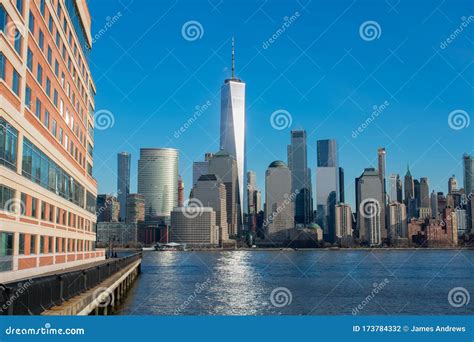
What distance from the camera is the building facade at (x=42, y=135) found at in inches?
1384

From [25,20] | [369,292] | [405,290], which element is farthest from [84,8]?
[405,290]

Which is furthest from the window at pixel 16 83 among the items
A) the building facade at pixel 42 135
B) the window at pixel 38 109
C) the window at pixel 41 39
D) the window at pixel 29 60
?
the window at pixel 41 39

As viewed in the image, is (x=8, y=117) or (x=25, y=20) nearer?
(x=8, y=117)

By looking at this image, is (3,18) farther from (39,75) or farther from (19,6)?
(39,75)

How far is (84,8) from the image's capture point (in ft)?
215

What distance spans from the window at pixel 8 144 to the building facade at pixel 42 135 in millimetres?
58

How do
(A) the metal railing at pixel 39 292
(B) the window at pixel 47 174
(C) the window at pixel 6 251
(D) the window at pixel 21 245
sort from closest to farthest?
(A) the metal railing at pixel 39 292
(C) the window at pixel 6 251
(D) the window at pixel 21 245
(B) the window at pixel 47 174

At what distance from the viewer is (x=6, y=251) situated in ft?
115

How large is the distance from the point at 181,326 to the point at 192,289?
179 ft

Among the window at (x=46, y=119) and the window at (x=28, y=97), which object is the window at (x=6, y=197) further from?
the window at (x=46, y=119)

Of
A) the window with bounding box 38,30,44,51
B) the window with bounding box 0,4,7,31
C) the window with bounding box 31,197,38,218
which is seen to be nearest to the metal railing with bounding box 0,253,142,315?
the window with bounding box 31,197,38,218

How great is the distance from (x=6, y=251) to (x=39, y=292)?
14033mm

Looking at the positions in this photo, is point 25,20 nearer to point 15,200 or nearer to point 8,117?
point 8,117

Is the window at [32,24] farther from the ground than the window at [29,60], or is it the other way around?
the window at [32,24]
